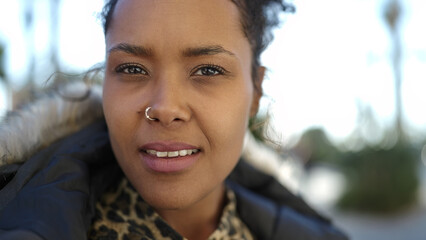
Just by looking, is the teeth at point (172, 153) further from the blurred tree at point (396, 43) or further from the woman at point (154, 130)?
the blurred tree at point (396, 43)

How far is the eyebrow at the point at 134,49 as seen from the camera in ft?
4.83

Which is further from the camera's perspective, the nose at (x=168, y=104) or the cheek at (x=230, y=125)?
the cheek at (x=230, y=125)

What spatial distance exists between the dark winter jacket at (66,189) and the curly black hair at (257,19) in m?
0.47

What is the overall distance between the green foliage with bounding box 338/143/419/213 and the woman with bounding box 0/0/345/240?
8.57 metres

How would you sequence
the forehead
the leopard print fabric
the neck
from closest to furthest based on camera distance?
the forehead, the leopard print fabric, the neck

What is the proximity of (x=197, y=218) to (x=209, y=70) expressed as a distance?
655 mm

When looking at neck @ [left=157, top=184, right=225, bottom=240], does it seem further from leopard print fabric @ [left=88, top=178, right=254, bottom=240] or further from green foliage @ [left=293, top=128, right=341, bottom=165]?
green foliage @ [left=293, top=128, right=341, bottom=165]

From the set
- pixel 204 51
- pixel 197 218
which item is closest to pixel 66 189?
pixel 197 218

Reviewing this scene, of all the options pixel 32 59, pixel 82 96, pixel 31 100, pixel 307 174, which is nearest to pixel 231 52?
pixel 82 96

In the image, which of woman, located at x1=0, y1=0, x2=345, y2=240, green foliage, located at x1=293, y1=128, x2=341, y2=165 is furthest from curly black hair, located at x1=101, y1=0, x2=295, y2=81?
green foliage, located at x1=293, y1=128, x2=341, y2=165

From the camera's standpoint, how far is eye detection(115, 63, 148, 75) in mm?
1532

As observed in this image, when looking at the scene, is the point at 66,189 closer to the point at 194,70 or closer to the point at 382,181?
the point at 194,70

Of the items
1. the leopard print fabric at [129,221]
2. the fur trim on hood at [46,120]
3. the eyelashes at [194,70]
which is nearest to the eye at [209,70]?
the eyelashes at [194,70]

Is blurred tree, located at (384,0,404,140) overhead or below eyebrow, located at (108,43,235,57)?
below
